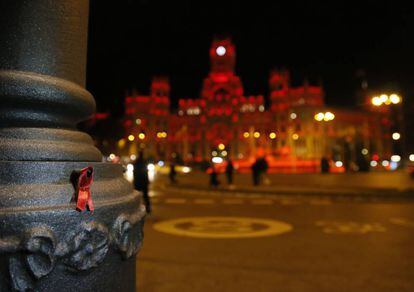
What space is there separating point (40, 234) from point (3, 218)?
0.13 metres

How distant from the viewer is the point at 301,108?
9638cm

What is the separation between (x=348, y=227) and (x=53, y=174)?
8.35 metres

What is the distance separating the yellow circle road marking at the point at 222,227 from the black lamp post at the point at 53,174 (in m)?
6.13

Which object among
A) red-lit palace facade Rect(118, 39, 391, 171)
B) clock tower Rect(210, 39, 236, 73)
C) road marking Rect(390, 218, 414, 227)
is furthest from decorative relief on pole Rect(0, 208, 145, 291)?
clock tower Rect(210, 39, 236, 73)

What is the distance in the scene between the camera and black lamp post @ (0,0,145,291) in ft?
4.55

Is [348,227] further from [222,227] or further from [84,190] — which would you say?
[84,190]

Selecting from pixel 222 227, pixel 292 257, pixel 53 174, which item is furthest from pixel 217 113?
pixel 53 174

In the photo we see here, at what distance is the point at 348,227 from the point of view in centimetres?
881

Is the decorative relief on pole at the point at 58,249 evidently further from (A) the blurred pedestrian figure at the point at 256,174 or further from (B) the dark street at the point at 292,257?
(A) the blurred pedestrian figure at the point at 256,174

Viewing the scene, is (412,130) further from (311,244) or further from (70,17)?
(70,17)

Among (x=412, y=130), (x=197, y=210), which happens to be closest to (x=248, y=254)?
(x=197, y=210)

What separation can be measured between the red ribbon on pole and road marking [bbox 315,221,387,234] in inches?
292

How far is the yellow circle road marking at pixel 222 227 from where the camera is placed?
794 cm

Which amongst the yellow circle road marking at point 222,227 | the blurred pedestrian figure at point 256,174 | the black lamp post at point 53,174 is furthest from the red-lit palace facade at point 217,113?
the black lamp post at point 53,174
